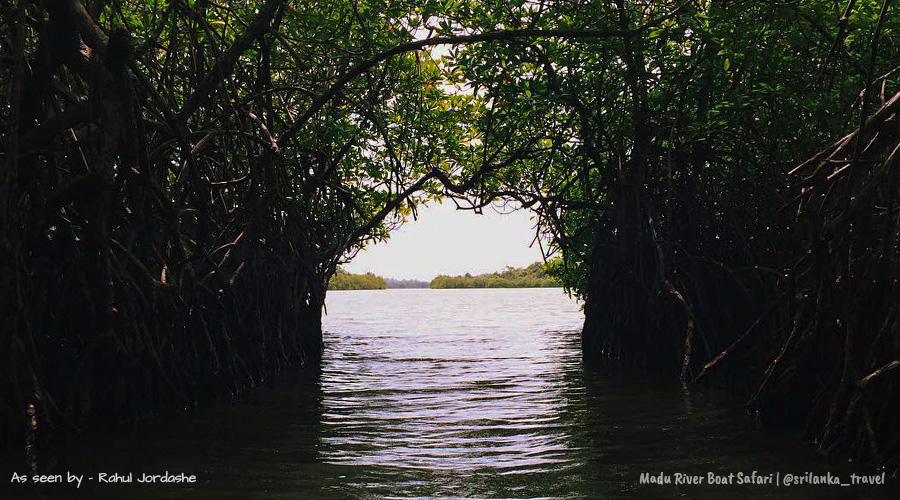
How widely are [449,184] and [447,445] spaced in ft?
16.8

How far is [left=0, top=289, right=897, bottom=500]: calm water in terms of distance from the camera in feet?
14.6

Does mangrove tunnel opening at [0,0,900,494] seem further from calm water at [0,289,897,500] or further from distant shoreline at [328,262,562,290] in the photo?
distant shoreline at [328,262,562,290]

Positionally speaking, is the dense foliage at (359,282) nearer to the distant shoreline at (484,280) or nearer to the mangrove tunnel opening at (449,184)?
the distant shoreline at (484,280)

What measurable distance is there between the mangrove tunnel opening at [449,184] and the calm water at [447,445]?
338mm

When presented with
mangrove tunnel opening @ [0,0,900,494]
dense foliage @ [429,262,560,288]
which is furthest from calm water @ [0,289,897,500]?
dense foliage @ [429,262,560,288]

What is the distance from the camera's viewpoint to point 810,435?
17.4 feet

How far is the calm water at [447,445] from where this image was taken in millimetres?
4449

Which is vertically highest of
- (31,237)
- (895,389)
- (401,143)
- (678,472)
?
(401,143)

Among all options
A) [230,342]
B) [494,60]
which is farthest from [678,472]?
[494,60]

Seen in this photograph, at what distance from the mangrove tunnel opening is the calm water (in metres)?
0.34

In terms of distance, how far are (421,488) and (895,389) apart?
2416 millimetres

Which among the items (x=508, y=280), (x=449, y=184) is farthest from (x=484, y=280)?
(x=449, y=184)

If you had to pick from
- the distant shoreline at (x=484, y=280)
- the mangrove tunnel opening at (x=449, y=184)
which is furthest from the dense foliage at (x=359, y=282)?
the mangrove tunnel opening at (x=449, y=184)

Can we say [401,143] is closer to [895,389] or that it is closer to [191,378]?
[191,378]
